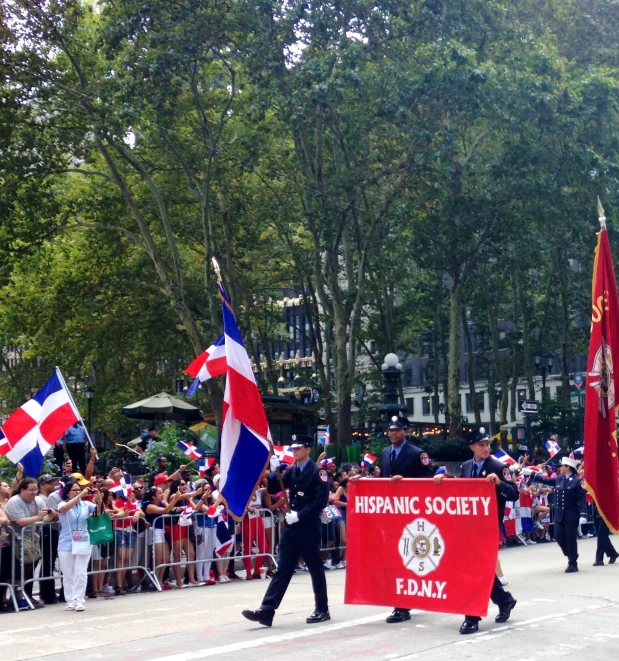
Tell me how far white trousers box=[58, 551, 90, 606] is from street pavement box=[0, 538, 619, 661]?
0.24 m

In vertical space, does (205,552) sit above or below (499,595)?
below

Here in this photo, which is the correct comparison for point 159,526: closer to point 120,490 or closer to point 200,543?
point 120,490

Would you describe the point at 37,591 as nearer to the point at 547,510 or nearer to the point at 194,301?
the point at 547,510

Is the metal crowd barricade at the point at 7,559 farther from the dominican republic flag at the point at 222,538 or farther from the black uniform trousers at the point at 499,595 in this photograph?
the black uniform trousers at the point at 499,595

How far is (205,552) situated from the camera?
609 inches

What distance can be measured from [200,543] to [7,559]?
11.0 ft

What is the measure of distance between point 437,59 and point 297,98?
3483mm

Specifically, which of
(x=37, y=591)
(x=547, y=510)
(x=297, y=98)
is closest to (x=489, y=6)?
(x=297, y=98)

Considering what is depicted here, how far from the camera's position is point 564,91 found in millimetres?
27047

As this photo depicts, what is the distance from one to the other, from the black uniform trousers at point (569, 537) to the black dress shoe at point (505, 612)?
214 inches

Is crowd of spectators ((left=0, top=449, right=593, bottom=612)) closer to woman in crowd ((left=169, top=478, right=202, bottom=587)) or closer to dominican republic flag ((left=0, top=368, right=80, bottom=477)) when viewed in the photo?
woman in crowd ((left=169, top=478, right=202, bottom=587))

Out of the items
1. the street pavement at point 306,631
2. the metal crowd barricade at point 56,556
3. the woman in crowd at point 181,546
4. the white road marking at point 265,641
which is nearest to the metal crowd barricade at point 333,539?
the woman in crowd at point 181,546

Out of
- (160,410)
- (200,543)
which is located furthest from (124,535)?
(160,410)

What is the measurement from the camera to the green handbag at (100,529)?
1334 cm
